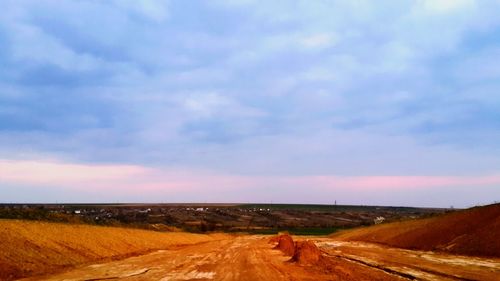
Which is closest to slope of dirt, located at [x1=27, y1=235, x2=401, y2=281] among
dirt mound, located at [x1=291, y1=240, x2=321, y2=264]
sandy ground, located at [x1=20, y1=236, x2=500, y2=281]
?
sandy ground, located at [x1=20, y1=236, x2=500, y2=281]

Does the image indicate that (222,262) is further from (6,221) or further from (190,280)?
(6,221)

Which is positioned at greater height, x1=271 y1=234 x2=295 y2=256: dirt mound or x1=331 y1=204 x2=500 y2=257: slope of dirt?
x1=331 y1=204 x2=500 y2=257: slope of dirt

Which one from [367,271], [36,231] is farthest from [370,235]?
[36,231]

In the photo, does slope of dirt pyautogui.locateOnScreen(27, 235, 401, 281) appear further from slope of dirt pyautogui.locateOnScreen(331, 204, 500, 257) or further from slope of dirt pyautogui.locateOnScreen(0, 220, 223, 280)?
slope of dirt pyautogui.locateOnScreen(331, 204, 500, 257)

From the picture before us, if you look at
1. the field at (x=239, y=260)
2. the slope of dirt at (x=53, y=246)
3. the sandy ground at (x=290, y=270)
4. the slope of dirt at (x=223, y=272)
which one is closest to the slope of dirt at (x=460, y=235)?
the field at (x=239, y=260)

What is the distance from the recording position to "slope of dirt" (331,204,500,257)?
3962 centimetres

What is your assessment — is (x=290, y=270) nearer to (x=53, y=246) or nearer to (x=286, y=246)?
(x=53, y=246)

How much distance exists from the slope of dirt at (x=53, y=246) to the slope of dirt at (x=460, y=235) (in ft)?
97.5

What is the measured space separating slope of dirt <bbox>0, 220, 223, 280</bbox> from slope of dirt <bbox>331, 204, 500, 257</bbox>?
29.7 meters

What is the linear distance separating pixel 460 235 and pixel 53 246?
120ft

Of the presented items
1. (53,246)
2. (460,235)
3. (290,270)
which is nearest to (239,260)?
(290,270)

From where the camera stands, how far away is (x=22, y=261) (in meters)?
29.6

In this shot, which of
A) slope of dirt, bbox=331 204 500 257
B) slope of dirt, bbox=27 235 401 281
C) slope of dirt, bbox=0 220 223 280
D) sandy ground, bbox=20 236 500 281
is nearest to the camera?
slope of dirt, bbox=27 235 401 281

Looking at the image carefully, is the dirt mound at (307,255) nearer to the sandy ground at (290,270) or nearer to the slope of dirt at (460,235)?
the sandy ground at (290,270)
